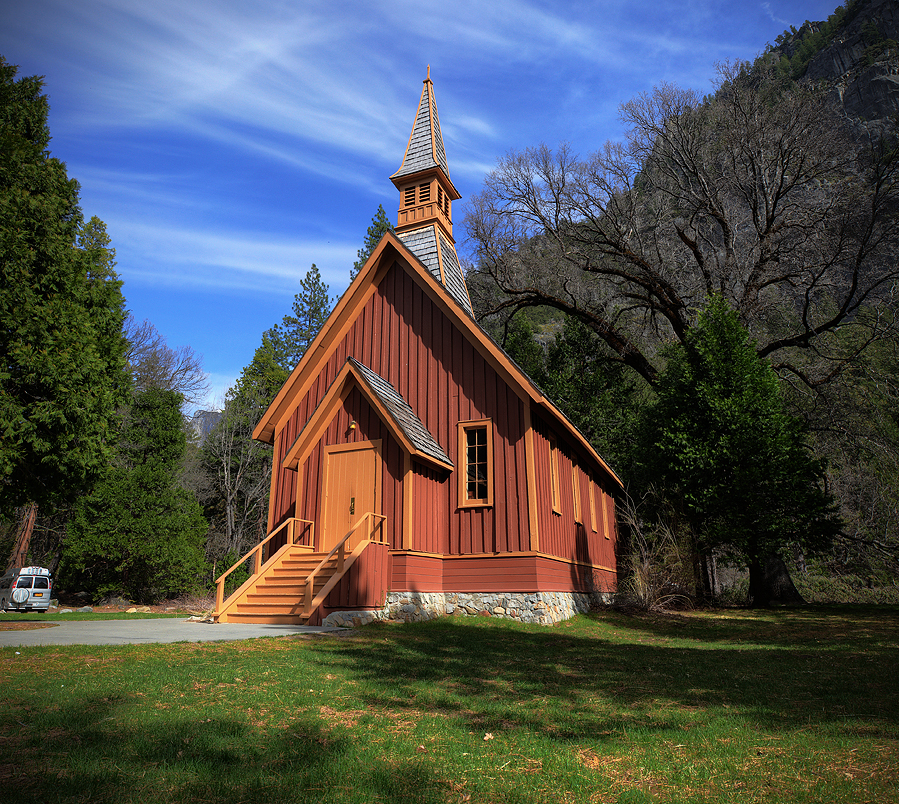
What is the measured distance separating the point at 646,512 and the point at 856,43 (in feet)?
195

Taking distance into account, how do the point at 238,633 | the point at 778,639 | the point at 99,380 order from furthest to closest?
the point at 99,380, the point at 778,639, the point at 238,633

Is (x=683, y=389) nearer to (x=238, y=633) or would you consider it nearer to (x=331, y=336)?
(x=331, y=336)

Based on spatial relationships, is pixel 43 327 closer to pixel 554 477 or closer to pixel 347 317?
pixel 347 317

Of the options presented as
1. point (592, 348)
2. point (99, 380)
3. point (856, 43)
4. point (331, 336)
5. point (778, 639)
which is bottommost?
point (778, 639)

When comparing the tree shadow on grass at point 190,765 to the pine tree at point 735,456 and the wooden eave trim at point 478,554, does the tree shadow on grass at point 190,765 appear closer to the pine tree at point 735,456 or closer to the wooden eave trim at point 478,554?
the wooden eave trim at point 478,554

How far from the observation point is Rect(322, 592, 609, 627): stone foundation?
11.5 metres

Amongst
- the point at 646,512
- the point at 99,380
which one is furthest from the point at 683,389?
the point at 99,380

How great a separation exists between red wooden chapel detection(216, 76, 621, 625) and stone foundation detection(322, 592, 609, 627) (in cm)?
3

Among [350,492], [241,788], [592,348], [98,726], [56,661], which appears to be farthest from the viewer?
[592,348]

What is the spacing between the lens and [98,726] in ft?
13.1

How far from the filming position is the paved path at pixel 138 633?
24.7 ft

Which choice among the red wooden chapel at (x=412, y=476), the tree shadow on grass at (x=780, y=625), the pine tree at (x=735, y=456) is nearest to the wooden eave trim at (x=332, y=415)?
the red wooden chapel at (x=412, y=476)

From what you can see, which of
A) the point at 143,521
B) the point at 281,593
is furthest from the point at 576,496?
the point at 143,521

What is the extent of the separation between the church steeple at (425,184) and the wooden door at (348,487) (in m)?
8.26
